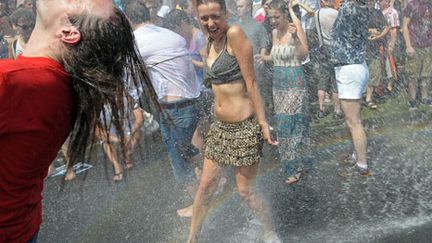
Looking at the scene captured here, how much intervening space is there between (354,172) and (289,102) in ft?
3.01

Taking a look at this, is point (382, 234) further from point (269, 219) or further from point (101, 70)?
point (101, 70)

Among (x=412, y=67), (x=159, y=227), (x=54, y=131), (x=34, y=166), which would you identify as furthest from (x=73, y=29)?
(x=412, y=67)

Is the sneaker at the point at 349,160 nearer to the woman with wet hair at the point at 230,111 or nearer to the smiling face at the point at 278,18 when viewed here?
the smiling face at the point at 278,18

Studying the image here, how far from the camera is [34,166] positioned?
1.74 meters

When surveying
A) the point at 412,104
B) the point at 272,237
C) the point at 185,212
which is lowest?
the point at 412,104

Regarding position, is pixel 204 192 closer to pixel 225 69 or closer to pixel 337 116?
pixel 225 69

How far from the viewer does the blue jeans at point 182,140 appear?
4648 mm

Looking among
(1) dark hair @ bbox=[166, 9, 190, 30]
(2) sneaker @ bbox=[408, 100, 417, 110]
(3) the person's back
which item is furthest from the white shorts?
(3) the person's back

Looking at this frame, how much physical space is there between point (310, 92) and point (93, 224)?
4.07 metres

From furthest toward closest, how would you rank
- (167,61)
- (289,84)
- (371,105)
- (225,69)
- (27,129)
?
(371,105) → (289,84) → (167,61) → (225,69) → (27,129)

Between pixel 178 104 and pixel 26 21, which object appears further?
pixel 26 21

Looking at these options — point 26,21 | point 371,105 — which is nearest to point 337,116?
point 371,105

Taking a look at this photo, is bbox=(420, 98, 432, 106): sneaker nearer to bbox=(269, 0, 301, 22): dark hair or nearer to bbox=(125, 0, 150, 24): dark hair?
bbox=(269, 0, 301, 22): dark hair

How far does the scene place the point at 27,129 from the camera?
62.2 inches
